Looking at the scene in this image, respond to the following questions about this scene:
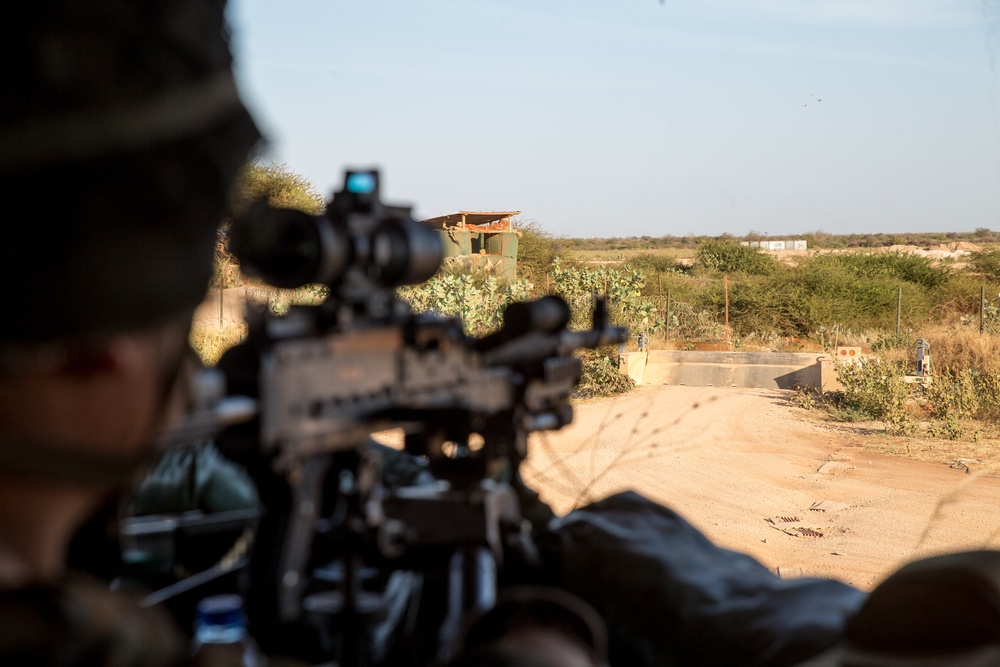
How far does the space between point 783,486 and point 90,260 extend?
30.1ft

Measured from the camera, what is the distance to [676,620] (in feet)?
7.44

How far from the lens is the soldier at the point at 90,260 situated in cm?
A: 62

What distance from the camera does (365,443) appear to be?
221cm

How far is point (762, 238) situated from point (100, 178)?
251ft

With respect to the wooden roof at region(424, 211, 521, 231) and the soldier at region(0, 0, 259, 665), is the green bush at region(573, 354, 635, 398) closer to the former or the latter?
the wooden roof at region(424, 211, 521, 231)

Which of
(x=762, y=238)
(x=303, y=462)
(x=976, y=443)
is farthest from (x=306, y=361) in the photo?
(x=762, y=238)

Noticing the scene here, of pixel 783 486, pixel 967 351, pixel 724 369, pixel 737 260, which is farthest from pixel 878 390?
pixel 737 260

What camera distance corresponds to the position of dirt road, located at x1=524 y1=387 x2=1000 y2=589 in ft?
22.5

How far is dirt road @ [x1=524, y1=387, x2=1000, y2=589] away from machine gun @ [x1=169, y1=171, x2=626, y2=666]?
7.68 feet

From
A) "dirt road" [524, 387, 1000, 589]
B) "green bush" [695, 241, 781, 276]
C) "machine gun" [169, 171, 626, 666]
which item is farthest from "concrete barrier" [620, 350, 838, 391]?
"green bush" [695, 241, 781, 276]

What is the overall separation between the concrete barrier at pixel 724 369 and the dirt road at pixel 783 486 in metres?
2.11

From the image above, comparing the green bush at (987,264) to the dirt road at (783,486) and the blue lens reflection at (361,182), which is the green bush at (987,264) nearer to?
the dirt road at (783,486)

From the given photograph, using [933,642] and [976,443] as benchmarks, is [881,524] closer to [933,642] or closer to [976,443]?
[976,443]

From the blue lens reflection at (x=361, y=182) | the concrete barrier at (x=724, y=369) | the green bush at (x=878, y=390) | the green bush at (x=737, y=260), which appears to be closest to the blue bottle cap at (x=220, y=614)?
the blue lens reflection at (x=361, y=182)
